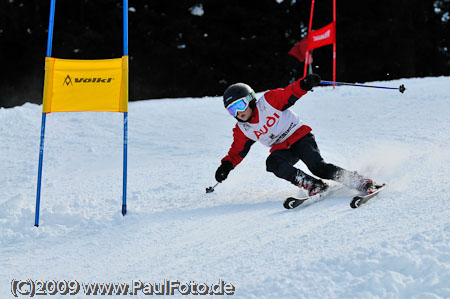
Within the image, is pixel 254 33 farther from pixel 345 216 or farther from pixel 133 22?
pixel 345 216

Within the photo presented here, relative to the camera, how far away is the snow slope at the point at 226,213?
88.4 inches

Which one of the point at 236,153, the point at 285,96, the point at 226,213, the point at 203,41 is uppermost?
the point at 285,96

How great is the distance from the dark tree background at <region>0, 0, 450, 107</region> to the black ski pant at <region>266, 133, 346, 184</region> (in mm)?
13949

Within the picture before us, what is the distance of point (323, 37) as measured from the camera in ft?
32.4

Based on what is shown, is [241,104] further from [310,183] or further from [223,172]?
[310,183]

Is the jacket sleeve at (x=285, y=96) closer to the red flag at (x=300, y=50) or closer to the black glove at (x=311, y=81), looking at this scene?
the black glove at (x=311, y=81)

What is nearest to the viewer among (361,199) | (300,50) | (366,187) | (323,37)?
(361,199)

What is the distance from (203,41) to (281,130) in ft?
46.6

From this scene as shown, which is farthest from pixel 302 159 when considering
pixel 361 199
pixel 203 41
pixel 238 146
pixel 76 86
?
pixel 203 41

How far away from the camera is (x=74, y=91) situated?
3898 mm

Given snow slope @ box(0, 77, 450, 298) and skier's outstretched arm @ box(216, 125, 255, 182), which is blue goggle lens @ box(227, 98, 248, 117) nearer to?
skier's outstretched arm @ box(216, 125, 255, 182)

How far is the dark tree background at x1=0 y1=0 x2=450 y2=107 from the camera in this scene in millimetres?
17438

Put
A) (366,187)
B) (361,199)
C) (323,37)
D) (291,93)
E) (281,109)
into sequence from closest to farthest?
(361,199) < (366,187) < (291,93) < (281,109) < (323,37)

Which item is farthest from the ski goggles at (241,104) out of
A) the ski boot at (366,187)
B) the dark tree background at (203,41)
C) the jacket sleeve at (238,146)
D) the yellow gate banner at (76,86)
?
the dark tree background at (203,41)
